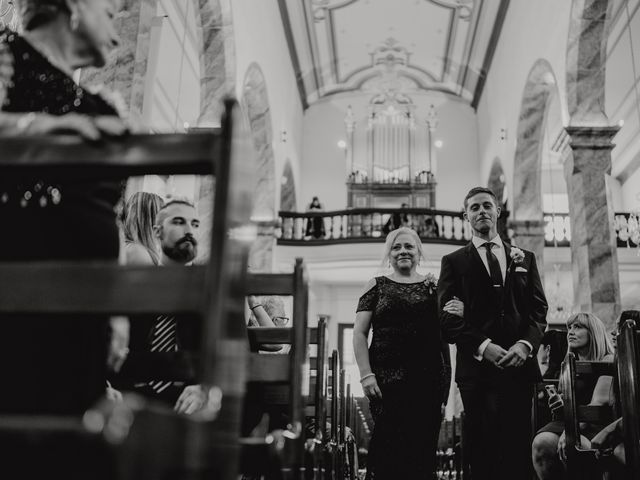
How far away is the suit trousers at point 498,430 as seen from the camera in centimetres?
307

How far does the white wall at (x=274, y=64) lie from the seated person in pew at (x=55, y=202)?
8211 mm

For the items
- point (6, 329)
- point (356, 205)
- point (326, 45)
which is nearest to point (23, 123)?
point (6, 329)

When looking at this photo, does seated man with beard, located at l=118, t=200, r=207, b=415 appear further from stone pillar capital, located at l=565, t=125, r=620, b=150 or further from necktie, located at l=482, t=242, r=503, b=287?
stone pillar capital, located at l=565, t=125, r=620, b=150

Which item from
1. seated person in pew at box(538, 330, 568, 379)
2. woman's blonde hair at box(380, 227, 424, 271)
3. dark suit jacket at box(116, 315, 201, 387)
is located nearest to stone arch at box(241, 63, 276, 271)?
seated person in pew at box(538, 330, 568, 379)

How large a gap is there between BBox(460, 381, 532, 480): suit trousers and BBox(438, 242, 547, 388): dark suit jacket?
62 mm

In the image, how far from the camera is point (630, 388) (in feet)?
9.59

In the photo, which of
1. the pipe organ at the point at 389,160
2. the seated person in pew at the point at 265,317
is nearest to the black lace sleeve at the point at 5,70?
the seated person in pew at the point at 265,317

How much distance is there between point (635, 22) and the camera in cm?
1090

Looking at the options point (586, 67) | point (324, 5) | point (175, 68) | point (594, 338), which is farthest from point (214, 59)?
point (594, 338)

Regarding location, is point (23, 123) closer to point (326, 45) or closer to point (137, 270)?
point (137, 270)

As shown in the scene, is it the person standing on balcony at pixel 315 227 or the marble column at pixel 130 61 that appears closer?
the marble column at pixel 130 61

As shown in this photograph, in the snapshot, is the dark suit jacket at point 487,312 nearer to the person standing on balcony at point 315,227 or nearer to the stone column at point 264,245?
the stone column at point 264,245

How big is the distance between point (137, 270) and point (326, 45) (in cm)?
1428

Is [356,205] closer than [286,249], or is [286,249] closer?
[286,249]
